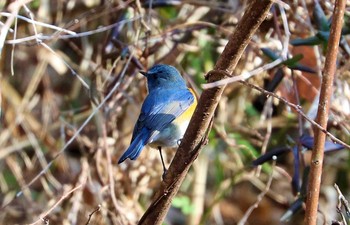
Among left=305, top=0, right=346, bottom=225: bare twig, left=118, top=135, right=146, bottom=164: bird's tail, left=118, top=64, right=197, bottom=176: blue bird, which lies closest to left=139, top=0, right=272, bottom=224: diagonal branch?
left=305, top=0, right=346, bottom=225: bare twig

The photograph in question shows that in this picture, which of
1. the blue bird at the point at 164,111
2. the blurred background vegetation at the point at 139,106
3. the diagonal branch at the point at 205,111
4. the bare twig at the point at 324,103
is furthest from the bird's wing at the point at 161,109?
the bare twig at the point at 324,103

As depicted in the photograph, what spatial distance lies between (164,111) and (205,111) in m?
1.06

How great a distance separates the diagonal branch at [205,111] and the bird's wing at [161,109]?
0.65 meters

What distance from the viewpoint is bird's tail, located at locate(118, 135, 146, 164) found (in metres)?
2.73

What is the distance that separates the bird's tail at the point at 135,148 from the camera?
2727 mm

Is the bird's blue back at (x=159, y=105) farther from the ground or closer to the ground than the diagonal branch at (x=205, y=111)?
closer to the ground

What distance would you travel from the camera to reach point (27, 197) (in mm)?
4199

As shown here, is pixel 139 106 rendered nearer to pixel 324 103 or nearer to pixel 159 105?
pixel 159 105

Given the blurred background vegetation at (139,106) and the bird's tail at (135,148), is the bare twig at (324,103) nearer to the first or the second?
the blurred background vegetation at (139,106)

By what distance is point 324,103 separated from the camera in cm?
195

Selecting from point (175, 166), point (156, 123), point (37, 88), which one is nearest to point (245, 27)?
point (175, 166)

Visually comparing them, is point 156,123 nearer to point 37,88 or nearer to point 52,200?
point 52,200

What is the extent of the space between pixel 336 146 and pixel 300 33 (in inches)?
30.1

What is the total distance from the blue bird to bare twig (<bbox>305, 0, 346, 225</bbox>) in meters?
0.94
